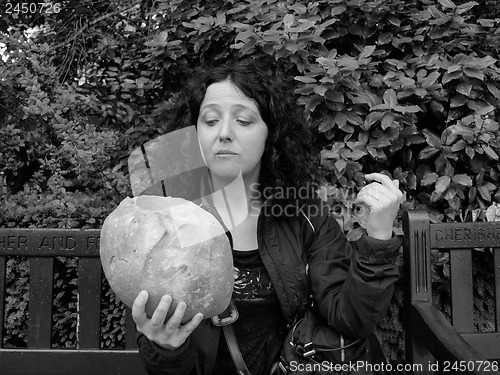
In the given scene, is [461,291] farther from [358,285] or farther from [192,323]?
[192,323]

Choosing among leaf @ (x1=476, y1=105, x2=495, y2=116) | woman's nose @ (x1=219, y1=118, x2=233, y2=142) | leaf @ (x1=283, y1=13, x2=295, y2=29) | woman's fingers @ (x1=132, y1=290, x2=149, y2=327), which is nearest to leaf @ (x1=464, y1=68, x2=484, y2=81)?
leaf @ (x1=476, y1=105, x2=495, y2=116)

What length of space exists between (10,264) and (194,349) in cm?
156

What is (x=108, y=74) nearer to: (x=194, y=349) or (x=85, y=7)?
(x=85, y=7)

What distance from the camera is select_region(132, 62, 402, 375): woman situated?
1463mm

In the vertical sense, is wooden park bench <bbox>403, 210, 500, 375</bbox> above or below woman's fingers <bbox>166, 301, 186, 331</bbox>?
below

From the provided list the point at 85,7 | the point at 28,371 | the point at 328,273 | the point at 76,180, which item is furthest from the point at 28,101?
the point at 328,273

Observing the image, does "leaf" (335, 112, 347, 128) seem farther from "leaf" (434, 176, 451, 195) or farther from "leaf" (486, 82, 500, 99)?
"leaf" (486, 82, 500, 99)

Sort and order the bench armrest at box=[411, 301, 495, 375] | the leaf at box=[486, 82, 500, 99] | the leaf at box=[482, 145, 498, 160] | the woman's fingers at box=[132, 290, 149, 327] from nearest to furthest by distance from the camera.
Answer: the woman's fingers at box=[132, 290, 149, 327] → the bench armrest at box=[411, 301, 495, 375] → the leaf at box=[482, 145, 498, 160] → the leaf at box=[486, 82, 500, 99]

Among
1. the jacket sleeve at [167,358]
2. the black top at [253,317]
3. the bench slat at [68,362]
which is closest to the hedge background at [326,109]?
the black top at [253,317]

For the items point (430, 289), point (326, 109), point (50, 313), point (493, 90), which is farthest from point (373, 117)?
point (50, 313)

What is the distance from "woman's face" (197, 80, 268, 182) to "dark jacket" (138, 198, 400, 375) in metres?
0.23

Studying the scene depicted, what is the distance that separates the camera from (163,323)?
1.22 metres

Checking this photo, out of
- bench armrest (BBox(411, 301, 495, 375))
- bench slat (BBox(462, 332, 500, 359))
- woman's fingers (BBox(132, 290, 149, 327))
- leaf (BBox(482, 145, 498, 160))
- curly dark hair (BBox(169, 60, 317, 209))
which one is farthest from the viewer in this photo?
leaf (BBox(482, 145, 498, 160))

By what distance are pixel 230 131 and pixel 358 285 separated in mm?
556
